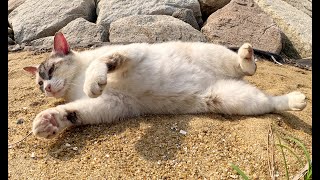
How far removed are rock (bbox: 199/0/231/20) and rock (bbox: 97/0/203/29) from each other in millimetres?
571

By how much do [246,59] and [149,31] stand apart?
2412 millimetres

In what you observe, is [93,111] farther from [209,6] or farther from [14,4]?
[14,4]

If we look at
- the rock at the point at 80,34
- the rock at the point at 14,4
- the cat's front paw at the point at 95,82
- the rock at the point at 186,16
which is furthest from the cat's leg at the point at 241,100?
the rock at the point at 14,4

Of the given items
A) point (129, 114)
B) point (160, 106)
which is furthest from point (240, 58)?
point (129, 114)

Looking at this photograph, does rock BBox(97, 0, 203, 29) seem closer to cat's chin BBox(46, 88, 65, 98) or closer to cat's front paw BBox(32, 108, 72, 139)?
cat's chin BBox(46, 88, 65, 98)

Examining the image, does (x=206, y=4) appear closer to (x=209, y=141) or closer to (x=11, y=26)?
(x=11, y=26)

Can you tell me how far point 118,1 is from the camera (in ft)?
21.0

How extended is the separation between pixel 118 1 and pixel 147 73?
147 inches

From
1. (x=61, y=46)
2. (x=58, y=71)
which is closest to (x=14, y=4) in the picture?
(x=61, y=46)

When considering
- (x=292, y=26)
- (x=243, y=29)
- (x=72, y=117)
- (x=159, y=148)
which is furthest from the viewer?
(x=292, y=26)

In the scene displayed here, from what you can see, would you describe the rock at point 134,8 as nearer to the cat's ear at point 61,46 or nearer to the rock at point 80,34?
the rock at point 80,34

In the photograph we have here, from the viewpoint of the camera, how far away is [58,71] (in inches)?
125

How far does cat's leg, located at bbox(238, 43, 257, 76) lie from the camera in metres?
3.17

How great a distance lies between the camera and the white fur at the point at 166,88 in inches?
116
